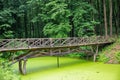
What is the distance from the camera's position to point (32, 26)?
103ft

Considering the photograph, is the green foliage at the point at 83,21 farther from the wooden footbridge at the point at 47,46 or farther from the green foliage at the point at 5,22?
the green foliage at the point at 5,22

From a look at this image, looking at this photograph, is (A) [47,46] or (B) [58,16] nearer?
(A) [47,46]

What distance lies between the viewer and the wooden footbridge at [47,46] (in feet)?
43.1

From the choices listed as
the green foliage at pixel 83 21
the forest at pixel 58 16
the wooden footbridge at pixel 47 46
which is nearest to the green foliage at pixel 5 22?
the forest at pixel 58 16

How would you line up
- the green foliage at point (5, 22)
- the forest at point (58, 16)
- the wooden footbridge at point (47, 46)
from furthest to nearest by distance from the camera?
the green foliage at point (5, 22)
the forest at point (58, 16)
the wooden footbridge at point (47, 46)

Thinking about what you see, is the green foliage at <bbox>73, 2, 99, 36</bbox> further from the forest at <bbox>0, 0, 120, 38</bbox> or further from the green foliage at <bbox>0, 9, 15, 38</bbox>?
the green foliage at <bbox>0, 9, 15, 38</bbox>

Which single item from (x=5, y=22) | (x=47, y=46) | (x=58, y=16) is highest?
(x=58, y=16)

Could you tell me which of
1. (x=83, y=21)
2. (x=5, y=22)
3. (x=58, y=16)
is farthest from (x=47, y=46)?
(x=5, y=22)

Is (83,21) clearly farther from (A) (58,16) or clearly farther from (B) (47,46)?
(B) (47,46)

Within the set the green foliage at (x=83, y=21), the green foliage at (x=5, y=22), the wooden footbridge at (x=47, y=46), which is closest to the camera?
the wooden footbridge at (x=47, y=46)

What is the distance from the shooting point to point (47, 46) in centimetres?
1440

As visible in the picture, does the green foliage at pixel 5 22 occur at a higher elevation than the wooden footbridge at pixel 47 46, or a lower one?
higher

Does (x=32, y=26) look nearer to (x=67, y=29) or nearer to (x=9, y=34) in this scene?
(x=9, y=34)

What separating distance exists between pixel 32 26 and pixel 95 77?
2093 cm
